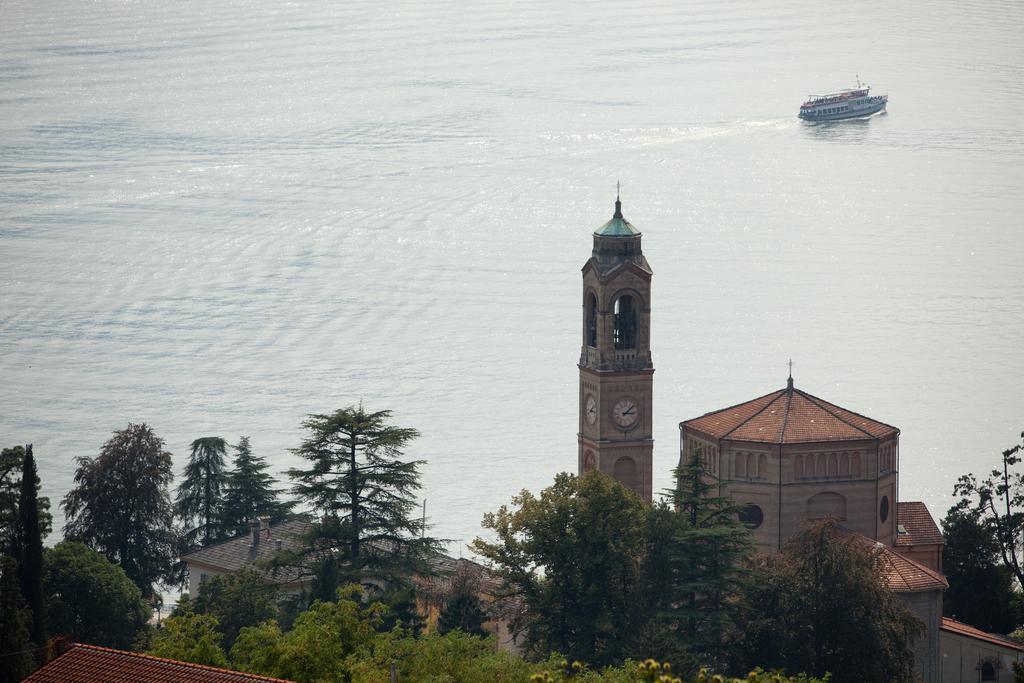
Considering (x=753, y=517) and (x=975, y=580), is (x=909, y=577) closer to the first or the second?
(x=753, y=517)

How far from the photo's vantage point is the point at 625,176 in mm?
150125

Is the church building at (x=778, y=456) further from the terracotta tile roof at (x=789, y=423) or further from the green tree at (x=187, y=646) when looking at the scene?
the green tree at (x=187, y=646)

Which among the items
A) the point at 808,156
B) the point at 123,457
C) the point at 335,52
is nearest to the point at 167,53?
the point at 335,52

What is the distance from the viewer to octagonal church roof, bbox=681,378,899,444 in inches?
2409

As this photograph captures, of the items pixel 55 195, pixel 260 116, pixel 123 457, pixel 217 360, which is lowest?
pixel 123 457

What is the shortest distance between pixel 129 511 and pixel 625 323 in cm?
1892

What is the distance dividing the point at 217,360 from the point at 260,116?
204ft

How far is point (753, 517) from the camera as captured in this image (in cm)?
6150

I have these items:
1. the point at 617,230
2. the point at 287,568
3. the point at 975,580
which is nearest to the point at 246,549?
the point at 287,568

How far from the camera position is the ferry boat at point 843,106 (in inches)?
6713

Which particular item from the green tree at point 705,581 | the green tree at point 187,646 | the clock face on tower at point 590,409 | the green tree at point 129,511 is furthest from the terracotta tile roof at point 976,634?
the green tree at point 129,511

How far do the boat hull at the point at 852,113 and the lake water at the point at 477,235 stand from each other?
883 mm

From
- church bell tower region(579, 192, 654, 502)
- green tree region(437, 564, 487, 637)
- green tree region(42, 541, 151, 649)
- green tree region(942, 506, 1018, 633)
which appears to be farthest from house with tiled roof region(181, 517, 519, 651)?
green tree region(942, 506, 1018, 633)

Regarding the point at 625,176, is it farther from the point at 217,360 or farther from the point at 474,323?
the point at 217,360
